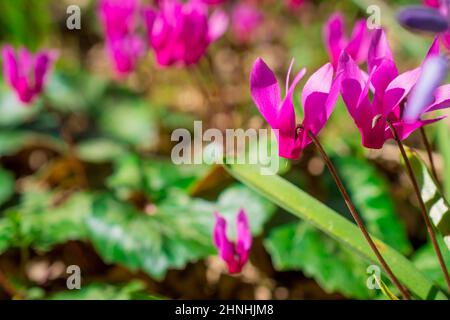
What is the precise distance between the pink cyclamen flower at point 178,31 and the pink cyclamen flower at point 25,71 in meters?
0.31

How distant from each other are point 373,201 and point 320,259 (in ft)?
0.87

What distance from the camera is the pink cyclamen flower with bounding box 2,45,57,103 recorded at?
63.6 inches

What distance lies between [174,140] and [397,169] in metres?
0.86

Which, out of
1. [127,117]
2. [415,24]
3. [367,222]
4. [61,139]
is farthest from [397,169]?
[415,24]

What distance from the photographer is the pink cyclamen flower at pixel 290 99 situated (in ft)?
3.08

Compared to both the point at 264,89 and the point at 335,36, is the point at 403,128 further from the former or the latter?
the point at 335,36

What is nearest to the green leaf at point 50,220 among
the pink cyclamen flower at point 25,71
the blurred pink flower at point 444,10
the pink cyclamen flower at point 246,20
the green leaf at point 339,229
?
the pink cyclamen flower at point 25,71

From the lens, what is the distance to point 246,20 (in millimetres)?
2688

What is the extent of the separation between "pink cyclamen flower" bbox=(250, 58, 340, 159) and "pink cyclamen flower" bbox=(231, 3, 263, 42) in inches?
70.2

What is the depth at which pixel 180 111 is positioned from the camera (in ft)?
8.57

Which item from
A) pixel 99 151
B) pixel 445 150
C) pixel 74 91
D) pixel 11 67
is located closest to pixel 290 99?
pixel 445 150

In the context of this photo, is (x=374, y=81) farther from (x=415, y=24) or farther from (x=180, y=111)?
(x=180, y=111)

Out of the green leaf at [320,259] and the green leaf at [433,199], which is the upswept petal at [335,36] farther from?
the green leaf at [320,259]

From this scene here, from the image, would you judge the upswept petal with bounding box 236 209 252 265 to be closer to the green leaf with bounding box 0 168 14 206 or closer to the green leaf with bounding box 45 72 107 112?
the green leaf with bounding box 0 168 14 206
